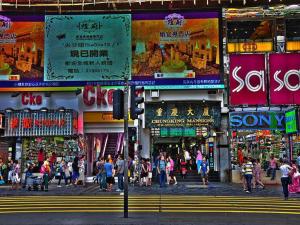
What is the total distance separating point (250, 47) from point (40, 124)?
14840 millimetres

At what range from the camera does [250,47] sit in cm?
3086

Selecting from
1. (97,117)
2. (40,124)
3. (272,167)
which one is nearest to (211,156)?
(272,167)

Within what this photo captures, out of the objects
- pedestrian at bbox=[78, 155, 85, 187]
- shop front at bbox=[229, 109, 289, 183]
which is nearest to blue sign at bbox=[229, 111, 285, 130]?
shop front at bbox=[229, 109, 289, 183]

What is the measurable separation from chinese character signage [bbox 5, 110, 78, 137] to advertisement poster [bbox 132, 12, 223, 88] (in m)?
5.15

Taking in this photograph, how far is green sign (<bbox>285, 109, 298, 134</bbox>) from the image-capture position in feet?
90.2

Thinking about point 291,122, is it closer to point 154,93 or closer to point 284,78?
point 284,78

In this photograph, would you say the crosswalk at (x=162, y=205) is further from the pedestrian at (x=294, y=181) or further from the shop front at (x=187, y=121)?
the shop front at (x=187, y=121)

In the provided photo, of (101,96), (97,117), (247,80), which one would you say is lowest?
(97,117)

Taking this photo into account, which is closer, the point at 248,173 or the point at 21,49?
the point at 248,173

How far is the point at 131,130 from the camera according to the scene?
30.0 m

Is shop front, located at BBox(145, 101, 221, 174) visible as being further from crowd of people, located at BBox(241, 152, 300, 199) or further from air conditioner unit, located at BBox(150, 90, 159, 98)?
crowd of people, located at BBox(241, 152, 300, 199)

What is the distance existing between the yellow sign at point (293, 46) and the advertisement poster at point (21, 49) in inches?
648
